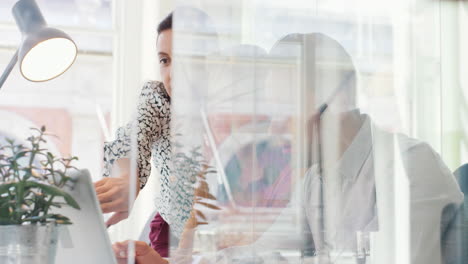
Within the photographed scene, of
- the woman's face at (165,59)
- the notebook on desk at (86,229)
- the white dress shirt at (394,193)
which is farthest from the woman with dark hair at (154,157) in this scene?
the white dress shirt at (394,193)

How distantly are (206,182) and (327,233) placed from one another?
1.28 feet

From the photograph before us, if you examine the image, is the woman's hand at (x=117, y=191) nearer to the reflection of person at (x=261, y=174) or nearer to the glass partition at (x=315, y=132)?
the glass partition at (x=315, y=132)

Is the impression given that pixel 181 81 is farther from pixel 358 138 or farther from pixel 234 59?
pixel 358 138

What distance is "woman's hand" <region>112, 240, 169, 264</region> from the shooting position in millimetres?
1193

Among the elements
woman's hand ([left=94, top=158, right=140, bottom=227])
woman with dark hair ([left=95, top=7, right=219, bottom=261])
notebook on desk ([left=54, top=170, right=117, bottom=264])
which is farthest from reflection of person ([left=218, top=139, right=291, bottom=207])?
notebook on desk ([left=54, top=170, right=117, bottom=264])

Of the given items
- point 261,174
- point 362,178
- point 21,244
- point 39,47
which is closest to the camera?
point 21,244

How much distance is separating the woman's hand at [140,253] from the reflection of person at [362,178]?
0.45 meters

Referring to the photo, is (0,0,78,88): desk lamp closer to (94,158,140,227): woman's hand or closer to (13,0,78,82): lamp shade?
(13,0,78,82): lamp shade

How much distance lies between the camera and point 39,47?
3.53 feet

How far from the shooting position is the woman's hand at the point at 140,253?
3.92ft

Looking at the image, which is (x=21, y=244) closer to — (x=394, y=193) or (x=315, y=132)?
(x=315, y=132)

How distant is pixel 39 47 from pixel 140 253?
52 cm

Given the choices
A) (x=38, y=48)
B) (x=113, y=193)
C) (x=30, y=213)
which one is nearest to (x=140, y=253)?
(x=113, y=193)

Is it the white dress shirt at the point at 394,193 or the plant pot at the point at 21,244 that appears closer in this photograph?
the plant pot at the point at 21,244
